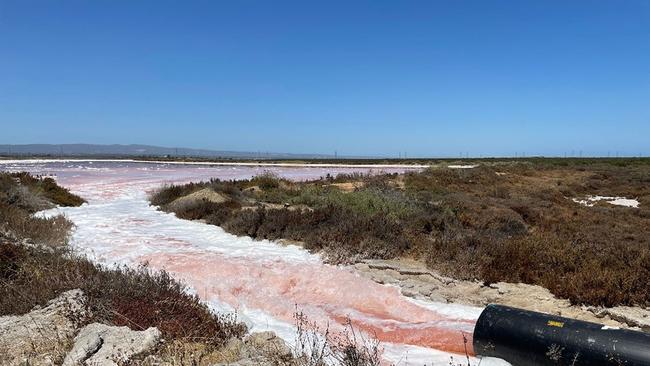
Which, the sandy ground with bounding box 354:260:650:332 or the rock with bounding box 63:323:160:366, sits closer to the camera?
the rock with bounding box 63:323:160:366

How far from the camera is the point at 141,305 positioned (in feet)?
20.4

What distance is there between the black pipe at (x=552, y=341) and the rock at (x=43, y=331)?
5063mm

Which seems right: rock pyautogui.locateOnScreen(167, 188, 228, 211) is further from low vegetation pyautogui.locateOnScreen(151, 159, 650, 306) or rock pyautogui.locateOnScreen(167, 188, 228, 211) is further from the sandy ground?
the sandy ground

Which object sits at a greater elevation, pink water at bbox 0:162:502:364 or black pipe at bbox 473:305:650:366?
black pipe at bbox 473:305:650:366

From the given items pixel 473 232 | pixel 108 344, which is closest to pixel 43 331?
pixel 108 344

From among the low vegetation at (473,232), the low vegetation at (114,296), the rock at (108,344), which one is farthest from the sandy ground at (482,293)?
the rock at (108,344)

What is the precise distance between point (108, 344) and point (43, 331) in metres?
1.03

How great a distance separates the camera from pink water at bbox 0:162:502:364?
23.4 feet

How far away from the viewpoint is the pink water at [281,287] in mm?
7117

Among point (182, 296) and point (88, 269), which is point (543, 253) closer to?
point (182, 296)

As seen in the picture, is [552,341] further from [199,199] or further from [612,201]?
[612,201]

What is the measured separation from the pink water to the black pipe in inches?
17.4

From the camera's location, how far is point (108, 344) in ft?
16.4

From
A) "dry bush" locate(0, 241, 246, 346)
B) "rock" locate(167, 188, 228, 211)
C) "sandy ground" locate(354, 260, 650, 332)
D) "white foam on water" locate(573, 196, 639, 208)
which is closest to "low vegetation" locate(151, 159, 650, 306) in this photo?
"rock" locate(167, 188, 228, 211)
